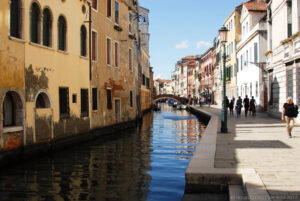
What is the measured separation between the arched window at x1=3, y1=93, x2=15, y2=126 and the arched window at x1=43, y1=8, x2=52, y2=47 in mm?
3163

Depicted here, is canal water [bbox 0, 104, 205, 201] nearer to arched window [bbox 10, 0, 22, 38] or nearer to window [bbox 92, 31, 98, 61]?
arched window [bbox 10, 0, 22, 38]

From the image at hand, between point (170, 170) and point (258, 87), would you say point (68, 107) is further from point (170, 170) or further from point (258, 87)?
point (258, 87)

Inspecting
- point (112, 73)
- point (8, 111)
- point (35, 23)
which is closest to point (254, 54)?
point (112, 73)

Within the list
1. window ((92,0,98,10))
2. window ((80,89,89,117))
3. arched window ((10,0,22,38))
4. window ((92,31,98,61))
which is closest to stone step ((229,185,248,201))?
arched window ((10,0,22,38))

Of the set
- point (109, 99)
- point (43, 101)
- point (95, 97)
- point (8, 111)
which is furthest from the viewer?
point (109, 99)

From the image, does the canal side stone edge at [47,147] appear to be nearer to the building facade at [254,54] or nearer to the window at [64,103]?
the window at [64,103]

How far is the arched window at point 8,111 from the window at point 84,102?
5.62 metres

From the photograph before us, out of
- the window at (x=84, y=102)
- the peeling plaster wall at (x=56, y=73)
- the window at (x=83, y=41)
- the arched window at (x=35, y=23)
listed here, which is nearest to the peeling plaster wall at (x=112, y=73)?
the window at (x=84, y=102)

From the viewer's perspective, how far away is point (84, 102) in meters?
17.8

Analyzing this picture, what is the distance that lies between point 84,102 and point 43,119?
4.58m

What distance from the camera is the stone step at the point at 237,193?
5.53 m

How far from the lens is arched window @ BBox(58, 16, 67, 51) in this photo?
15.3 metres

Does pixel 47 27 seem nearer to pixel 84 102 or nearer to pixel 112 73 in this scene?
pixel 84 102

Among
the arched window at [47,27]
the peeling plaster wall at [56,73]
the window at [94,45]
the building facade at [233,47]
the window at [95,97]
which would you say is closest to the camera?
the peeling plaster wall at [56,73]
